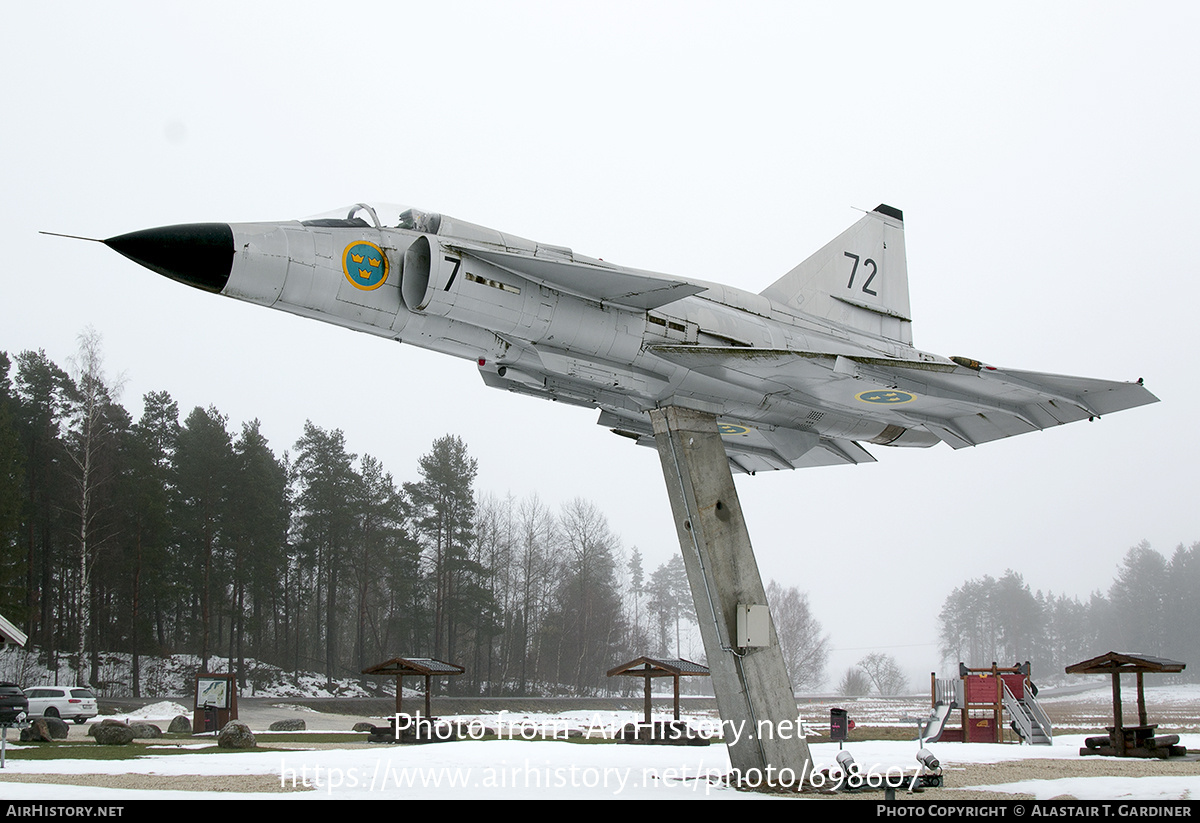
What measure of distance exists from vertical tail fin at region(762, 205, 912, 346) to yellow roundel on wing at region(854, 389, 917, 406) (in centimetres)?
220

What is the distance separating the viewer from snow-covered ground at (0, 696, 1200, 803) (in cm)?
950

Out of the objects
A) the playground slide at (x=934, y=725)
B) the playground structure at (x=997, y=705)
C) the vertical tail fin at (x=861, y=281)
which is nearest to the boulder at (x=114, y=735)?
the vertical tail fin at (x=861, y=281)

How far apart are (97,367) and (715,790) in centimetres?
3545

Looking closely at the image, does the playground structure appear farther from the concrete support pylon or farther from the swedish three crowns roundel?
the swedish three crowns roundel

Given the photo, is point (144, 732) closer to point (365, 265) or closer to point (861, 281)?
point (365, 265)

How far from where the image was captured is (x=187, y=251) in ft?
28.7

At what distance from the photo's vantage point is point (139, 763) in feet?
44.9

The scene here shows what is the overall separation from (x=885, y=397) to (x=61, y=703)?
26.7 metres

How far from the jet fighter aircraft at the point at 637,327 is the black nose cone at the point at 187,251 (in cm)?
1

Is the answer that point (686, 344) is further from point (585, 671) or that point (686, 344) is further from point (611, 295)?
point (585, 671)

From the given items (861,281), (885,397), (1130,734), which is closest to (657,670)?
(1130,734)

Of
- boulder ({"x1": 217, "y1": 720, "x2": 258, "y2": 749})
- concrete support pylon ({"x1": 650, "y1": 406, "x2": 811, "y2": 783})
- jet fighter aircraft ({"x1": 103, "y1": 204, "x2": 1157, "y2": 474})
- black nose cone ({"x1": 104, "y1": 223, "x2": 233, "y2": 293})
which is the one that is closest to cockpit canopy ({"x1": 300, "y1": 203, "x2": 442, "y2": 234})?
jet fighter aircraft ({"x1": 103, "y1": 204, "x2": 1157, "y2": 474})
